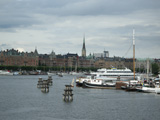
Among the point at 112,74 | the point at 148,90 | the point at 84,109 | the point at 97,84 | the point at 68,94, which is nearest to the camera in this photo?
the point at 84,109

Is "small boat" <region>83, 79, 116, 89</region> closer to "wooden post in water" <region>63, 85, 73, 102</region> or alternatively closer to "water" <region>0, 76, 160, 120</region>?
"water" <region>0, 76, 160, 120</region>

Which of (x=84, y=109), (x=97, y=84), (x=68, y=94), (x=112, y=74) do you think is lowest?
(x=84, y=109)

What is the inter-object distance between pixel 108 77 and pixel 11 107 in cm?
5843

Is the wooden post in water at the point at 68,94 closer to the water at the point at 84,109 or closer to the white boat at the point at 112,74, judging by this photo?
the water at the point at 84,109

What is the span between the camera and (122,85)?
3113 inches

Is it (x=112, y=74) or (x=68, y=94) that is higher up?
(x=112, y=74)

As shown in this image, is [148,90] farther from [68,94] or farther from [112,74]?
[112,74]

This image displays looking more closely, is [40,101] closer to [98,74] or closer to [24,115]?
[24,115]

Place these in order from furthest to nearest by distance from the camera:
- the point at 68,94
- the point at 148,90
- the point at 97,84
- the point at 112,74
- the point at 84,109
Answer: the point at 112,74
the point at 97,84
the point at 148,90
the point at 68,94
the point at 84,109

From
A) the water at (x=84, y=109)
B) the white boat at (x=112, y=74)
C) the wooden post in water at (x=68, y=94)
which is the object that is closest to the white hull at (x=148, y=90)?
the water at (x=84, y=109)

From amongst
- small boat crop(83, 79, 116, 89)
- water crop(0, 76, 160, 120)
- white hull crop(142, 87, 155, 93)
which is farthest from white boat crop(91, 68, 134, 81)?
water crop(0, 76, 160, 120)

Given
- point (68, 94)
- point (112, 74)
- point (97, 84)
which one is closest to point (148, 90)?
point (97, 84)

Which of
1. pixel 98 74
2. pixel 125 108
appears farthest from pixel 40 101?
pixel 98 74

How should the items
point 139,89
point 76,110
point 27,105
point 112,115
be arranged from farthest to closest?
point 139,89
point 27,105
point 76,110
point 112,115
